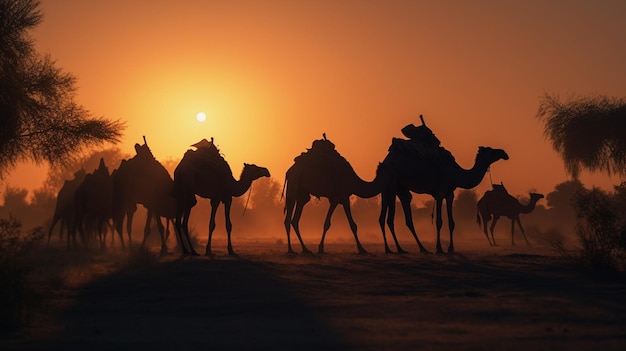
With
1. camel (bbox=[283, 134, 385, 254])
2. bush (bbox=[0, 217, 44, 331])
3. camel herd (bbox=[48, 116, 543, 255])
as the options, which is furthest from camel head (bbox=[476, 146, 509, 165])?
bush (bbox=[0, 217, 44, 331])

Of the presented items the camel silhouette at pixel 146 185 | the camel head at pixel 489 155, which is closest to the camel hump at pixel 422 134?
the camel head at pixel 489 155

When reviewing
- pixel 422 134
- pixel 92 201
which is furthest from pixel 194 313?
pixel 92 201

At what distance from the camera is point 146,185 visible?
68.3 ft

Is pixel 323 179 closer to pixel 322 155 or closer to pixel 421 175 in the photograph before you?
pixel 322 155

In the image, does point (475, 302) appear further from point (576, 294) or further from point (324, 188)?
point (324, 188)

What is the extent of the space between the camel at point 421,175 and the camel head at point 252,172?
3.30 m

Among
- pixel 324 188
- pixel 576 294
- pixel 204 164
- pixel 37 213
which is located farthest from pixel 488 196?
pixel 37 213

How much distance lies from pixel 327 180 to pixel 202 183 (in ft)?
10.3

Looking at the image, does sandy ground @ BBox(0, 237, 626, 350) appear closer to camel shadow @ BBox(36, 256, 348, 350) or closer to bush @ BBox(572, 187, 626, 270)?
camel shadow @ BBox(36, 256, 348, 350)

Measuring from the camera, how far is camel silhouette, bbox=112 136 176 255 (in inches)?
814

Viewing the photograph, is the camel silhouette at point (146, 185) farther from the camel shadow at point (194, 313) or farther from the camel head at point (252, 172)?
the camel shadow at point (194, 313)

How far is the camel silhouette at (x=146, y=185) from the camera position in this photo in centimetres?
2067

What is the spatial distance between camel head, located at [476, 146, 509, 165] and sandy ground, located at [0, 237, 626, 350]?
6.10m

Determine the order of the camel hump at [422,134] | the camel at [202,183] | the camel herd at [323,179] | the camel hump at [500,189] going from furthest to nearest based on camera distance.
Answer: the camel hump at [500,189]
the camel hump at [422,134]
the camel herd at [323,179]
the camel at [202,183]
